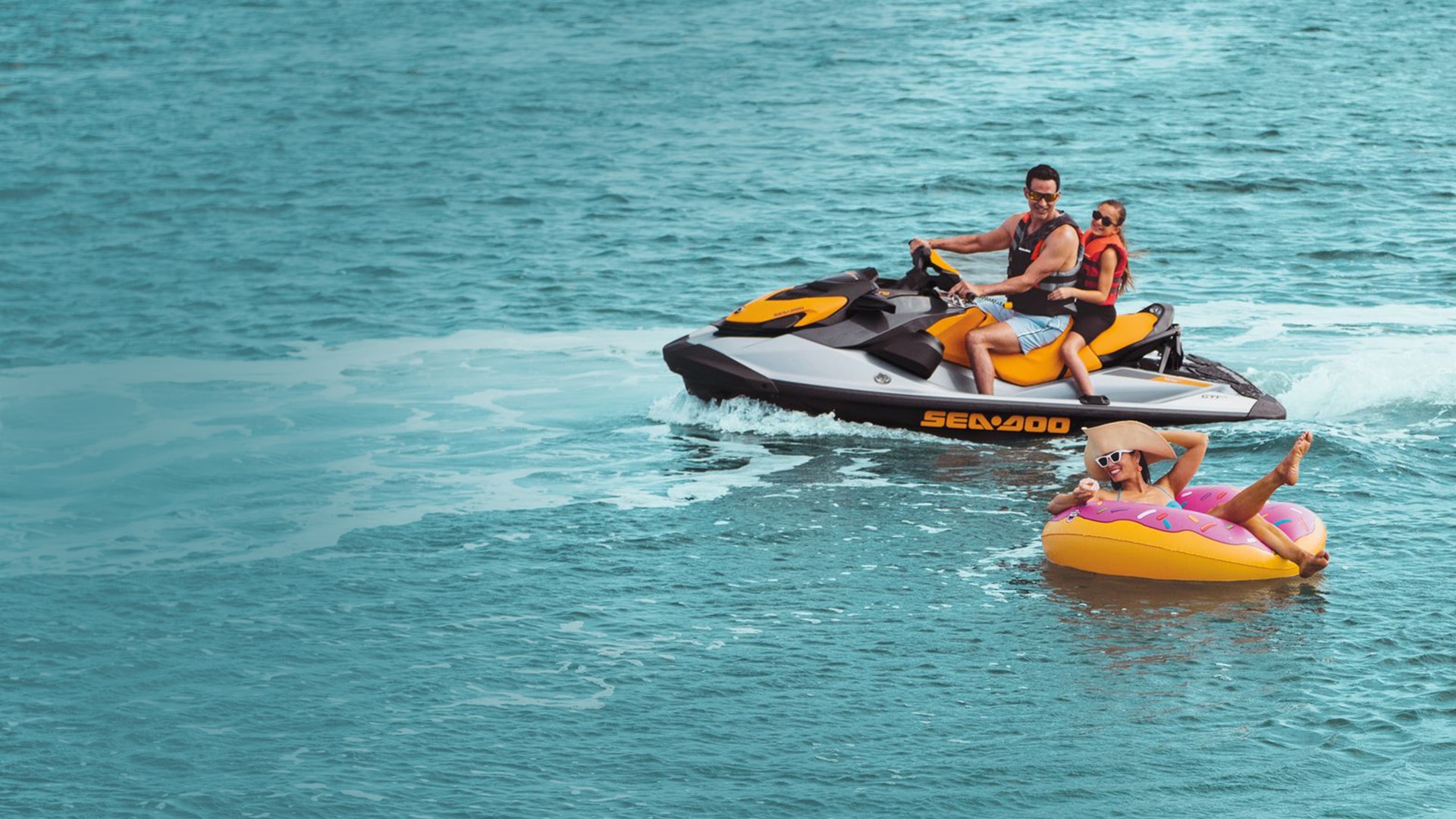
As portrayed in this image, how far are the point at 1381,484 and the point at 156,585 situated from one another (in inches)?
287

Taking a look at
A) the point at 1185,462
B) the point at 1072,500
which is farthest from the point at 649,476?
the point at 1185,462

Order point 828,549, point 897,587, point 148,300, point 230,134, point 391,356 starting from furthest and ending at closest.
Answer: point 230,134
point 148,300
point 391,356
point 828,549
point 897,587

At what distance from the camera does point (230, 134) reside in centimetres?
2562

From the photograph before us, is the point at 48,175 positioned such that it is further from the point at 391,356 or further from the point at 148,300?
the point at 391,356

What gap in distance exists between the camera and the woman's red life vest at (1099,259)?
11.6 metres

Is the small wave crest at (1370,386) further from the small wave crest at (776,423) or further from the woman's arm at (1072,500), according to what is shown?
the woman's arm at (1072,500)

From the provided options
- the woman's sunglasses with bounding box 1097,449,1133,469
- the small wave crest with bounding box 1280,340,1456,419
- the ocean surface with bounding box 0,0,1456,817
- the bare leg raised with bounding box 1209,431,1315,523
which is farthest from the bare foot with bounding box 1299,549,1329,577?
the small wave crest with bounding box 1280,340,1456,419

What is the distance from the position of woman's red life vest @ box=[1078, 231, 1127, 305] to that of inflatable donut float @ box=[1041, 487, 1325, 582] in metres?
2.78

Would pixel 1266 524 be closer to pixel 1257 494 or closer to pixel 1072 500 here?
pixel 1257 494

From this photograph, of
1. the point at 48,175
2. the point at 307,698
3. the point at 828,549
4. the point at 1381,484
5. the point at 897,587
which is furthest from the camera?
the point at 48,175

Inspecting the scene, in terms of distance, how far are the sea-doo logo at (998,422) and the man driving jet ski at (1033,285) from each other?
0.20 metres

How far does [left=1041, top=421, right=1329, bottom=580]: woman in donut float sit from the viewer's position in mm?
8969

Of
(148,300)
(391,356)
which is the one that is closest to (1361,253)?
(391,356)

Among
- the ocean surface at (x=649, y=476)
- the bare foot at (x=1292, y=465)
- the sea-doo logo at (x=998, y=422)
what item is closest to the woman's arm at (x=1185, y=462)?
the ocean surface at (x=649, y=476)
